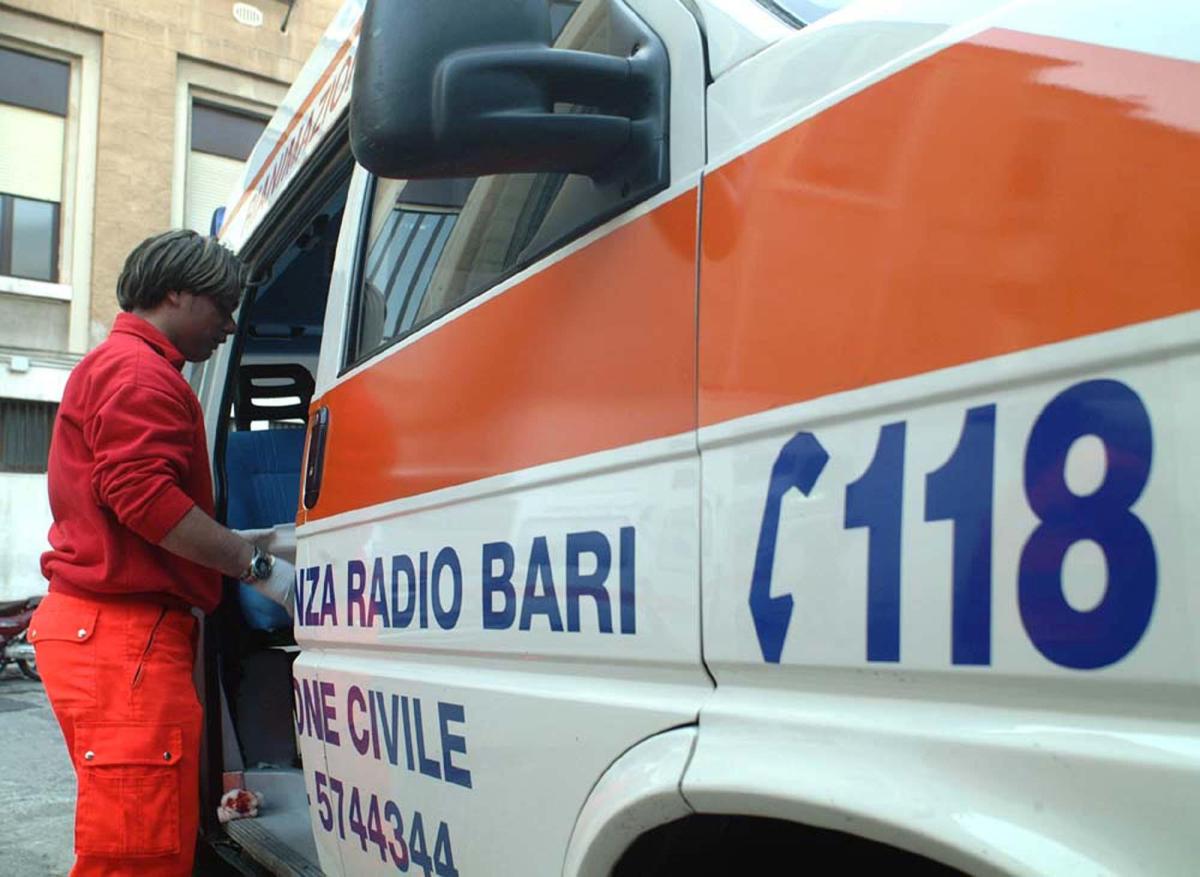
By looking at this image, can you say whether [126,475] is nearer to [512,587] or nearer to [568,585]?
[512,587]

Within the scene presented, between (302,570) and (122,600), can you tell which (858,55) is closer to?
(302,570)

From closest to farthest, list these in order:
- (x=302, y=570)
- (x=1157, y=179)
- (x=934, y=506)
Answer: (x=1157, y=179) < (x=934, y=506) < (x=302, y=570)

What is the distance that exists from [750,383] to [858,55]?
0.32m

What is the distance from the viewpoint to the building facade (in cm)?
1198

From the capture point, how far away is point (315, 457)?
2.08 meters

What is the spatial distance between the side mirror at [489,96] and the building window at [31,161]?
12454 mm

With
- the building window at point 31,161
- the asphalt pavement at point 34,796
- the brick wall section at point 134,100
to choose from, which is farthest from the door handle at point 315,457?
the building window at point 31,161

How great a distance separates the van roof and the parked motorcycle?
22.5 feet

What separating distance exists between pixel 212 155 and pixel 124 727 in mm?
12574

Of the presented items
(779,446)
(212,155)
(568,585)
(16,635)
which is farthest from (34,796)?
(212,155)

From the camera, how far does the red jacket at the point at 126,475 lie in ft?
7.26

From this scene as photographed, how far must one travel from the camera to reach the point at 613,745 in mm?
1209

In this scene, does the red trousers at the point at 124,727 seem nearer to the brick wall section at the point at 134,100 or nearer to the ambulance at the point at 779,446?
the ambulance at the point at 779,446

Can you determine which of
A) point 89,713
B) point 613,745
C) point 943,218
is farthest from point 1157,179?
point 89,713
